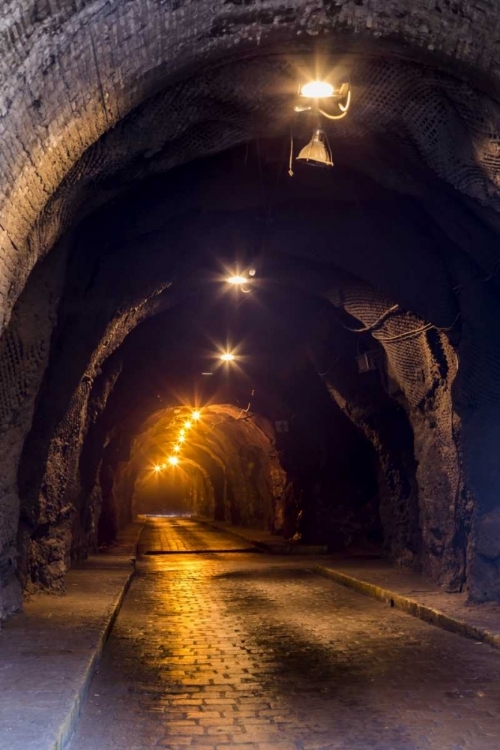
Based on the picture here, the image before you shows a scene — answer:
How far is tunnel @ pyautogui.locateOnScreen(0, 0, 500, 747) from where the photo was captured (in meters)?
5.17

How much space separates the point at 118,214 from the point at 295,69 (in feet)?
10.8

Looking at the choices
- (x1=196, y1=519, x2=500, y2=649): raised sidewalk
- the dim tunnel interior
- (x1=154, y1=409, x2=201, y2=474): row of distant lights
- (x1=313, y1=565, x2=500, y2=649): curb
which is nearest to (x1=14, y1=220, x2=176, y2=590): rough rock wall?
the dim tunnel interior

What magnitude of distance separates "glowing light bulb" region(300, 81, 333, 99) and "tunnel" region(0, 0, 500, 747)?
0.37 ft

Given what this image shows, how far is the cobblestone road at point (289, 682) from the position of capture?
4.85 m

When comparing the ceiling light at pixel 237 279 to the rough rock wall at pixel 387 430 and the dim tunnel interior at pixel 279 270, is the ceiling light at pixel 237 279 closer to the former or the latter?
the dim tunnel interior at pixel 279 270

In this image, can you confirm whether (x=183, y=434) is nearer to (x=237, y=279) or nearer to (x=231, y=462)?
(x=231, y=462)

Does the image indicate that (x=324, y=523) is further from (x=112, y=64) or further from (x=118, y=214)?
(x=112, y=64)

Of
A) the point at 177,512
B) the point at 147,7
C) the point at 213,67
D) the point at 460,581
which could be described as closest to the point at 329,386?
the point at 460,581

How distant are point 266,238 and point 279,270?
1396mm

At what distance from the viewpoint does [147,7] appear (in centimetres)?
478

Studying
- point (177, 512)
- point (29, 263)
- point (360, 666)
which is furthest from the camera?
point (177, 512)

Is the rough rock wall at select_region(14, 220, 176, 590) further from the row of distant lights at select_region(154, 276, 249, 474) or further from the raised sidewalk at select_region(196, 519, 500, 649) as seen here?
the raised sidewalk at select_region(196, 519, 500, 649)

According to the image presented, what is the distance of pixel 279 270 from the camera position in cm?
1159

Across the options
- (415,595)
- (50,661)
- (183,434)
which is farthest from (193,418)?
(50,661)
